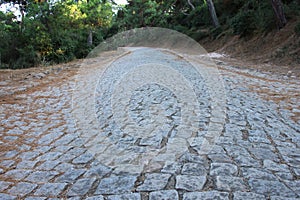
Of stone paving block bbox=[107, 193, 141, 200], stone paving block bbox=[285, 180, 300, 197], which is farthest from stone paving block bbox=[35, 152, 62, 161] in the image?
stone paving block bbox=[285, 180, 300, 197]

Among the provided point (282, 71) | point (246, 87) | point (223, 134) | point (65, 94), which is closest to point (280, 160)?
point (223, 134)

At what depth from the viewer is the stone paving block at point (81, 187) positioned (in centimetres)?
257

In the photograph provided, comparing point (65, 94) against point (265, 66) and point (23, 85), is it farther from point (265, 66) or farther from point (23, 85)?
point (265, 66)

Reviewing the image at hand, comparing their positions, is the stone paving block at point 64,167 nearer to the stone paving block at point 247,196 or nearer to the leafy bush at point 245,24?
the stone paving block at point 247,196

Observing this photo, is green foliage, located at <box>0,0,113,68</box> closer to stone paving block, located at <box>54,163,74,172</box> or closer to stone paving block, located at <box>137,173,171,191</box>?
stone paving block, located at <box>54,163,74,172</box>

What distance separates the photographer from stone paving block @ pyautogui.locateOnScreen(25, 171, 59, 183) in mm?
2911

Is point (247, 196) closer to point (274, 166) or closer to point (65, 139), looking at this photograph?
point (274, 166)

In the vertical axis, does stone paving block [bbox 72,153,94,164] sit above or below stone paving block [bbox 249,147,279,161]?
below

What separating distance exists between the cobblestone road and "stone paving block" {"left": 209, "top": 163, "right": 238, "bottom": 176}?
0.01 metres

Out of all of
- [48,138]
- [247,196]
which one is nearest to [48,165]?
[48,138]

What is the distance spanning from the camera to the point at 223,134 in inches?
145

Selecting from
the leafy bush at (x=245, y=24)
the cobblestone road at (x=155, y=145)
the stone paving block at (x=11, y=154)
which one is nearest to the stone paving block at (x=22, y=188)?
the cobblestone road at (x=155, y=145)

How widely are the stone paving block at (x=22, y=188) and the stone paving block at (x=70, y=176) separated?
28 centimetres

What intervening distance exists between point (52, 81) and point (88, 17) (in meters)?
9.36
